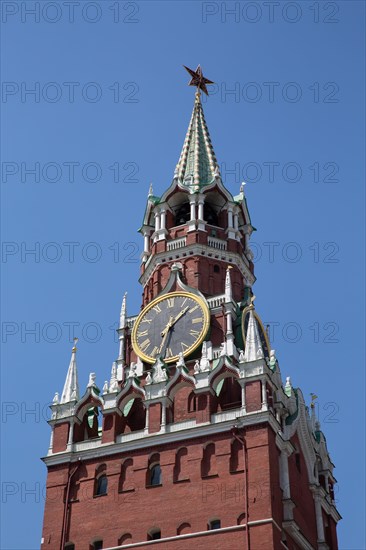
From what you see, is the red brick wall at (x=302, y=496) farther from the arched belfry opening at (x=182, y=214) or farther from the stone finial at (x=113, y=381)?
the arched belfry opening at (x=182, y=214)

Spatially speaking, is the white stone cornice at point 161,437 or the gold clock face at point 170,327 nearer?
the white stone cornice at point 161,437

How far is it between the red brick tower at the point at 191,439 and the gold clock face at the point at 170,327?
6 centimetres

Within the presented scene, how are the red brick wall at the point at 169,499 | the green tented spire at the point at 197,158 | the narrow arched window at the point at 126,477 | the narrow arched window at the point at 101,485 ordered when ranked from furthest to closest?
the green tented spire at the point at 197,158 < the narrow arched window at the point at 101,485 < the narrow arched window at the point at 126,477 < the red brick wall at the point at 169,499

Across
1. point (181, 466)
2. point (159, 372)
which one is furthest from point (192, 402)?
point (181, 466)

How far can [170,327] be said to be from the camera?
61969mm

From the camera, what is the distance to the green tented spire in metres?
70.4

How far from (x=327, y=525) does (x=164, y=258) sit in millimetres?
17604

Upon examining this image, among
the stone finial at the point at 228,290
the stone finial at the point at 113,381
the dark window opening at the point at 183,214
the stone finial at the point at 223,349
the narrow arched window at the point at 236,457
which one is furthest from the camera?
the dark window opening at the point at 183,214

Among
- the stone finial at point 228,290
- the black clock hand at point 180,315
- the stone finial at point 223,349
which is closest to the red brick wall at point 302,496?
the stone finial at point 223,349

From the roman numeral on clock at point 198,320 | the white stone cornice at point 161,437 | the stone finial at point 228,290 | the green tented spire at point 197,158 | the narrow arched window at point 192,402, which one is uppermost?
the green tented spire at point 197,158

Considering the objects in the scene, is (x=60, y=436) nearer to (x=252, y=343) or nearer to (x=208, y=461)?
(x=208, y=461)

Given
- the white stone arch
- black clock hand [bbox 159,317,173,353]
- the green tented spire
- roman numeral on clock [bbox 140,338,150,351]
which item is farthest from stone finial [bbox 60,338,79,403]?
the green tented spire

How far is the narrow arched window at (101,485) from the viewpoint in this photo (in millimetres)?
56969

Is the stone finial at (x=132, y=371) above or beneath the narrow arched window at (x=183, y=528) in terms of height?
above
